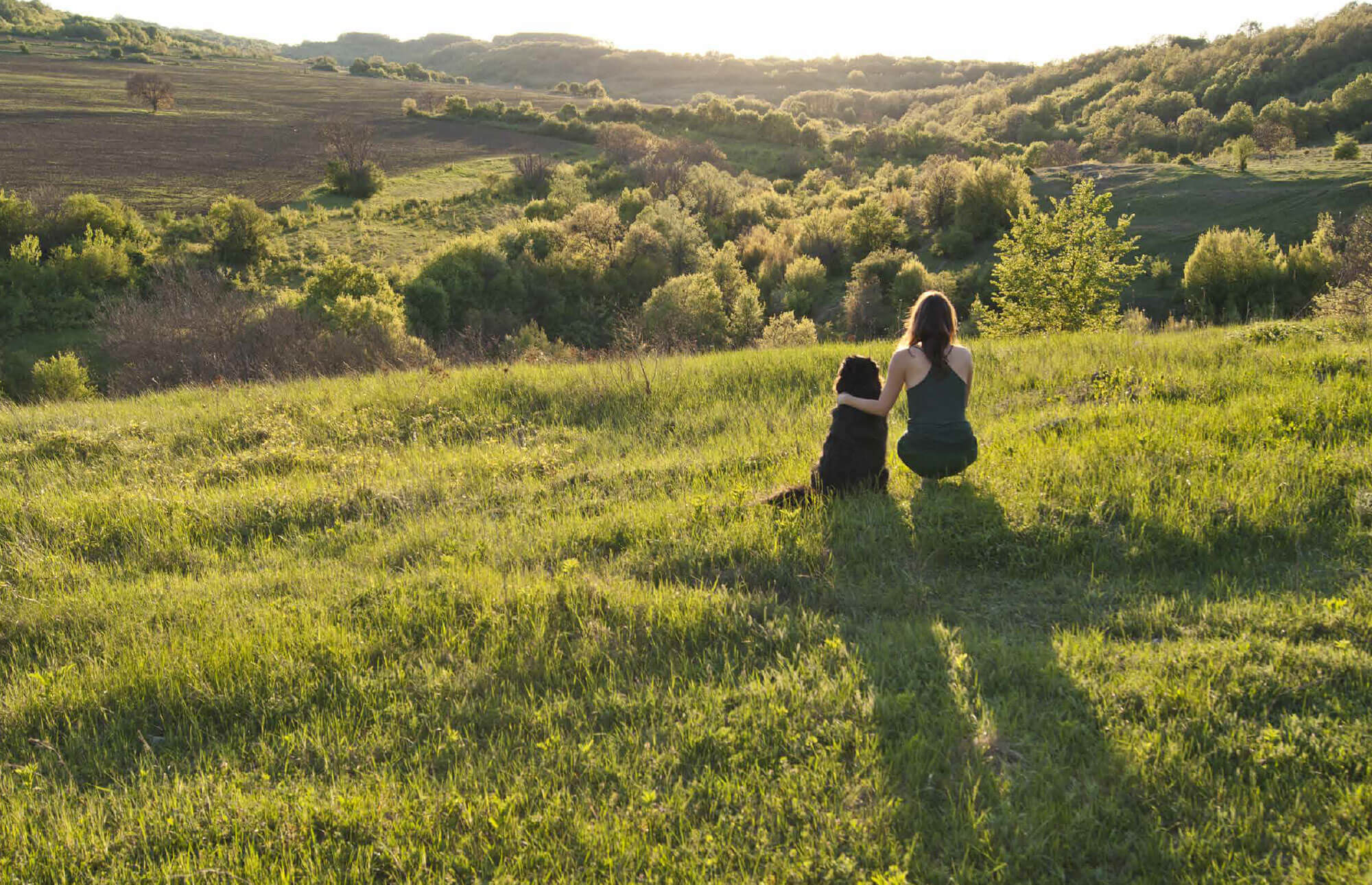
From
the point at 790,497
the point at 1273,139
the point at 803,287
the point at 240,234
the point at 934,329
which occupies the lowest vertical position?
the point at 790,497

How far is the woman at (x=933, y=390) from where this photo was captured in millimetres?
5668

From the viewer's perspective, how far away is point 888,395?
5.68 meters

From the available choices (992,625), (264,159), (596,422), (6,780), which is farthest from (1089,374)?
(264,159)

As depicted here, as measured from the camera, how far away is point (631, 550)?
5.65 meters

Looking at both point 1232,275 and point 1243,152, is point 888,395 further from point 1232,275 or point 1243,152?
point 1243,152

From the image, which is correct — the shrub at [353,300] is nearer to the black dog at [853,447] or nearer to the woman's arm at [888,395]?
the black dog at [853,447]

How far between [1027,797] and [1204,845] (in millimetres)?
624

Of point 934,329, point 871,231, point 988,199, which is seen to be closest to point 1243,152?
point 988,199

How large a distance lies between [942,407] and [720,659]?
2.82 m

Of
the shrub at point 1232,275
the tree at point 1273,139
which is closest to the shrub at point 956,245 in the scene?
the shrub at point 1232,275

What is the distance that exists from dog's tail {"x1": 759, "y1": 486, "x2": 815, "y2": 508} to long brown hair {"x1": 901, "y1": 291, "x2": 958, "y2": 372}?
143cm

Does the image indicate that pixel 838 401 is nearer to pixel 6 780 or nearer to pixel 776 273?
pixel 6 780

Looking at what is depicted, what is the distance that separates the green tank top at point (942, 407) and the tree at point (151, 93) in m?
83.3

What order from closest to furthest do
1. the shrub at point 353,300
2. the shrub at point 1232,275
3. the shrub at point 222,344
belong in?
the shrub at point 222,344, the shrub at point 353,300, the shrub at point 1232,275
